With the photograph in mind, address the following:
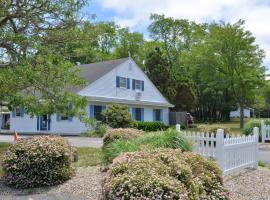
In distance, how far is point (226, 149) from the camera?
947 centimetres

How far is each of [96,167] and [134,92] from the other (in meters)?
24.7

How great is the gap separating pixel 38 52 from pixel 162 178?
921 cm

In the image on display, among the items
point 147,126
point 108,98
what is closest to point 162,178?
point 147,126

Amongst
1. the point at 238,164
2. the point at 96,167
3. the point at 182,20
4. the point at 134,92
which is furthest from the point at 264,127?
the point at 182,20

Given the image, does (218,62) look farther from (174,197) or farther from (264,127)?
(174,197)

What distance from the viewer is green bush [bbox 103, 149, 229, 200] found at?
5090 millimetres

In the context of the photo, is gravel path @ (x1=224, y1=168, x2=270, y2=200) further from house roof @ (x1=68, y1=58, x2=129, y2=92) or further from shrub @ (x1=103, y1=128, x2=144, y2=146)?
house roof @ (x1=68, y1=58, x2=129, y2=92)

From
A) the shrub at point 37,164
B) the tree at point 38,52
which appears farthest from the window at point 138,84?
the shrub at point 37,164

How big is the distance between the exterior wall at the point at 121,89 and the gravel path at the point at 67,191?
68.3 feet

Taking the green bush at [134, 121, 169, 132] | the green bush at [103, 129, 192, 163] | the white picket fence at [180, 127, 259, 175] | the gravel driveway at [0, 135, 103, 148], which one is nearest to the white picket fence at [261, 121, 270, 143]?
the gravel driveway at [0, 135, 103, 148]

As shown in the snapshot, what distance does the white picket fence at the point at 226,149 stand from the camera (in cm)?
922

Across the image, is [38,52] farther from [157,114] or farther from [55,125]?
[157,114]

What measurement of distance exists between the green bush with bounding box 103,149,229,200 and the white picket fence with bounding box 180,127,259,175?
2581mm

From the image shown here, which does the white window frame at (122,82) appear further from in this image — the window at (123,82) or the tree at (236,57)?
the tree at (236,57)
